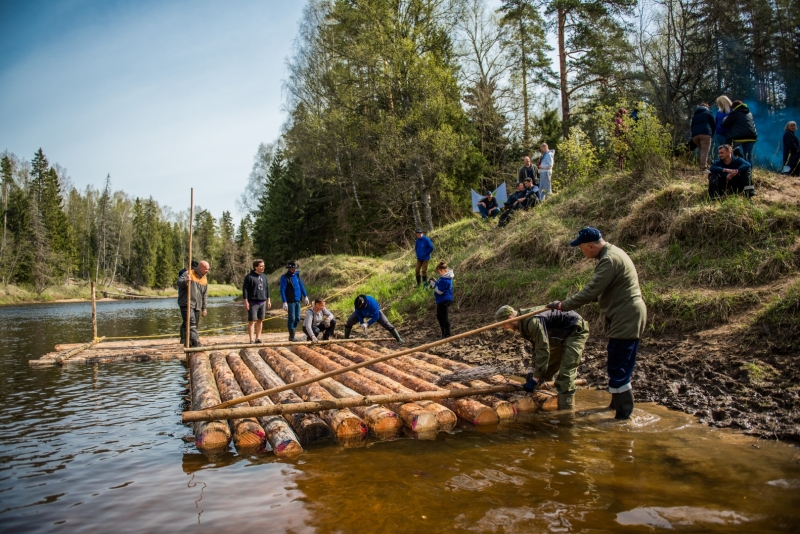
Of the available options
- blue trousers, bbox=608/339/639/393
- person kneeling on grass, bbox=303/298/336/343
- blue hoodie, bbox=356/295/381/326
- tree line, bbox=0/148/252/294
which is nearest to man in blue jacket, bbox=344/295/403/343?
blue hoodie, bbox=356/295/381/326

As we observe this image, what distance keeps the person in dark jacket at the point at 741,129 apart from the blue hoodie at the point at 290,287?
978 centimetres

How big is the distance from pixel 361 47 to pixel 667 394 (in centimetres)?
1985

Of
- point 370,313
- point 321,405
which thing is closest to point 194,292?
point 370,313

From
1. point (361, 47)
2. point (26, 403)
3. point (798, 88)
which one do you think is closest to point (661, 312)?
point (26, 403)

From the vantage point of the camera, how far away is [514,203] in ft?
52.0

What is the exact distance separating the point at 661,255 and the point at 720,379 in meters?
3.70

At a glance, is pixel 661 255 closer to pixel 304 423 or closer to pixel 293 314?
pixel 304 423

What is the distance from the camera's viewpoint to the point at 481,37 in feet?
88.3

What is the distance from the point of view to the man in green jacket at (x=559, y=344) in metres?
5.91

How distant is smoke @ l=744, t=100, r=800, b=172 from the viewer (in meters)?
15.0

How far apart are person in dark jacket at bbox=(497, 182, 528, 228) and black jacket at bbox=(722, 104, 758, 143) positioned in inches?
233

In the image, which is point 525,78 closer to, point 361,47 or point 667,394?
point 361,47

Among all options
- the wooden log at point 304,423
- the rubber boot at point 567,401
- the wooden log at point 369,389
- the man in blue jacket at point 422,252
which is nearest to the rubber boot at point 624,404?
the rubber boot at point 567,401

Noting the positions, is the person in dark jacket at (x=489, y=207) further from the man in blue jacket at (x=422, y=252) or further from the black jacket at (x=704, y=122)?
the black jacket at (x=704, y=122)
